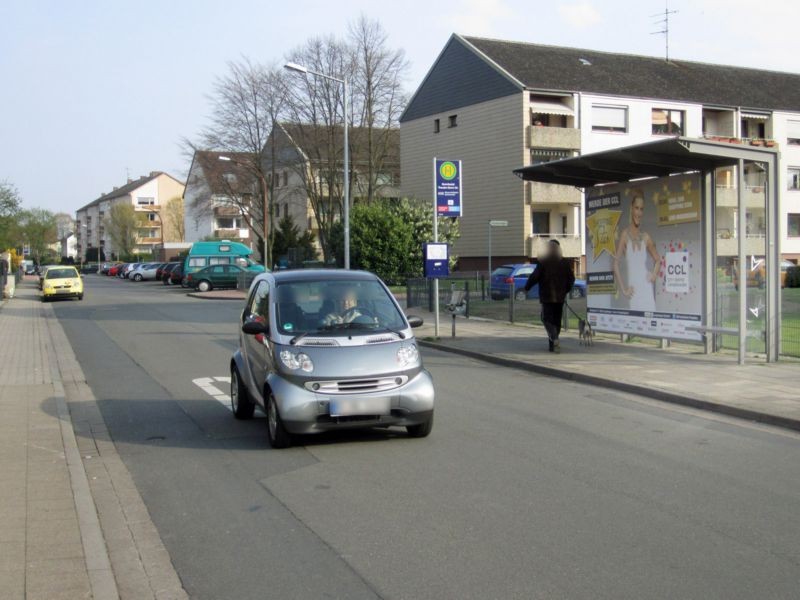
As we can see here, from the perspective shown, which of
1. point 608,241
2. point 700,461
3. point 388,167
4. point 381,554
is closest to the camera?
point 381,554

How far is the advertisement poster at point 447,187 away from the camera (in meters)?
19.0

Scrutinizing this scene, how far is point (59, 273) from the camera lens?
39500 mm

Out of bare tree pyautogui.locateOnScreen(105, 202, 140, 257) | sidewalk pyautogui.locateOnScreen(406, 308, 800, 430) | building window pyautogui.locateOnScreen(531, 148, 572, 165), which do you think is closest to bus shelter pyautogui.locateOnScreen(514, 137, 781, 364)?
sidewalk pyautogui.locateOnScreen(406, 308, 800, 430)

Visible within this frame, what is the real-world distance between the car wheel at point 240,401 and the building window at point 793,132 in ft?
166

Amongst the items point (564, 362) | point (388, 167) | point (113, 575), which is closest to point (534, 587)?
point (113, 575)

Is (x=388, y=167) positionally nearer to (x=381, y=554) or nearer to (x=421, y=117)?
(x=421, y=117)

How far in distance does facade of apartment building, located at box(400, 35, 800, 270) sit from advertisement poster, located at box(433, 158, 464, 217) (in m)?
27.0

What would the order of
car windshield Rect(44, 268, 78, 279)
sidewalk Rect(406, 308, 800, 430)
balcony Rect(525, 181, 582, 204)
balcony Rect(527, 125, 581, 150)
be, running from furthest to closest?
1. balcony Rect(525, 181, 582, 204)
2. balcony Rect(527, 125, 581, 150)
3. car windshield Rect(44, 268, 78, 279)
4. sidewalk Rect(406, 308, 800, 430)

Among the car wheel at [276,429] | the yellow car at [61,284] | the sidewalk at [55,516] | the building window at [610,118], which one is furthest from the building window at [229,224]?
the car wheel at [276,429]

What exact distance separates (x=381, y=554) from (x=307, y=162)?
165 feet

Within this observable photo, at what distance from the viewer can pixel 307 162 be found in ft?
177

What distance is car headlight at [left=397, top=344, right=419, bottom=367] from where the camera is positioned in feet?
27.2

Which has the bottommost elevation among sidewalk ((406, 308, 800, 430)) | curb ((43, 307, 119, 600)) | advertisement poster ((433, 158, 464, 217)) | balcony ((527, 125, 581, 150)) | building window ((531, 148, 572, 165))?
curb ((43, 307, 119, 600))

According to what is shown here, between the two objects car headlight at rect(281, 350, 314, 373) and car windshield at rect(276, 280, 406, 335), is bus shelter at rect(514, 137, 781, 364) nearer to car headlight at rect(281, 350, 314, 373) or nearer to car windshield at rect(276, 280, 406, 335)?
car windshield at rect(276, 280, 406, 335)
